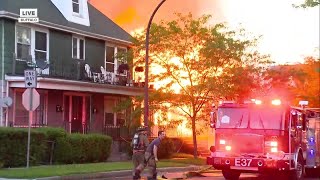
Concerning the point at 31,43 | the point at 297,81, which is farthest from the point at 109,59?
the point at 297,81

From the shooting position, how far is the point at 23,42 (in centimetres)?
2673

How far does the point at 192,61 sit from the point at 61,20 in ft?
22.5

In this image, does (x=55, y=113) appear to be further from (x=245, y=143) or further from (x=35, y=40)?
(x=245, y=143)

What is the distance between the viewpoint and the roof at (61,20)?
26141 mm

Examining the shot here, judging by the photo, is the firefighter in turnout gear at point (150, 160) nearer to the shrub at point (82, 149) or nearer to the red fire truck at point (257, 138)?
the red fire truck at point (257, 138)

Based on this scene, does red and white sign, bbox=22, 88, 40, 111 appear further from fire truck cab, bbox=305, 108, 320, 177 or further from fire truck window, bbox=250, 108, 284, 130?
fire truck cab, bbox=305, 108, 320, 177

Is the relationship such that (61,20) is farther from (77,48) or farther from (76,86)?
(76,86)

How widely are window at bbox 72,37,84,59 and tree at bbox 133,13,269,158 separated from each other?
334cm

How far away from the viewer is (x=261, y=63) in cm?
3231

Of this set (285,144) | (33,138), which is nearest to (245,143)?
(285,144)

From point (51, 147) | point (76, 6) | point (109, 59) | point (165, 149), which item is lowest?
point (165, 149)

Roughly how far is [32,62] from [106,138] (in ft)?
15.6

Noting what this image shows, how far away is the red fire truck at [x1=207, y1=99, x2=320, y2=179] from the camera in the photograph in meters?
17.4

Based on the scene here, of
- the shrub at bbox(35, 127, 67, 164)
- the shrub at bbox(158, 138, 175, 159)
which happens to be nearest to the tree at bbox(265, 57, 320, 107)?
the shrub at bbox(158, 138, 175, 159)
